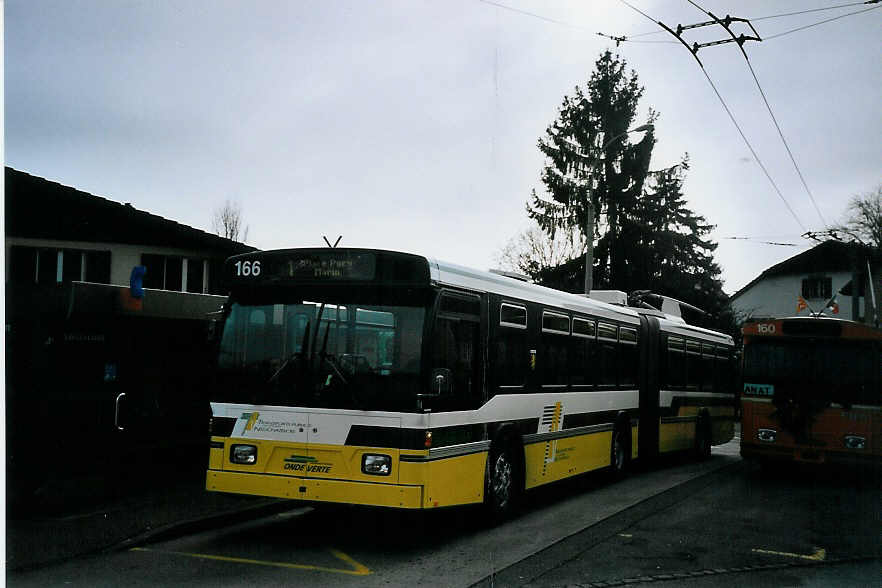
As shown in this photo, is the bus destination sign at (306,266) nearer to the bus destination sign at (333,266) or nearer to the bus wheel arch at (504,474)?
the bus destination sign at (333,266)

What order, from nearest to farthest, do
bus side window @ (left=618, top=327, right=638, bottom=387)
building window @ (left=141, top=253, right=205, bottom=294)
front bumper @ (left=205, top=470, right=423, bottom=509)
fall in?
front bumper @ (left=205, top=470, right=423, bottom=509)
bus side window @ (left=618, top=327, right=638, bottom=387)
building window @ (left=141, top=253, right=205, bottom=294)

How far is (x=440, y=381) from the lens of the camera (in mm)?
8219

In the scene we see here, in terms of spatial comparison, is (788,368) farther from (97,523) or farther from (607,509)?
(97,523)

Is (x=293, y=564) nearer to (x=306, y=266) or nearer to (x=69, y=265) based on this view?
(x=306, y=266)

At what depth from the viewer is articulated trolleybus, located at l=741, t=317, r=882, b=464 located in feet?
45.7

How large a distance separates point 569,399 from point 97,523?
6.11 meters

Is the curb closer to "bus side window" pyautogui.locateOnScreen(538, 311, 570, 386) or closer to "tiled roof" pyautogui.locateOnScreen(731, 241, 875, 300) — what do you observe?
"bus side window" pyautogui.locateOnScreen(538, 311, 570, 386)

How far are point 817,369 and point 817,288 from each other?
4206 cm

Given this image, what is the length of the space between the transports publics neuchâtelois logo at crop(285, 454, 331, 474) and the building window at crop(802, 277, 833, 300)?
4633cm

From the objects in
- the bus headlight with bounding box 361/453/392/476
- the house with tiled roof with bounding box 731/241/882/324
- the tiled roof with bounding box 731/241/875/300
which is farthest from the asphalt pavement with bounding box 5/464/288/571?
the tiled roof with bounding box 731/241/875/300

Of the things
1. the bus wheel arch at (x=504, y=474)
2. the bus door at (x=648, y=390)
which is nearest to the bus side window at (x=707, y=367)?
the bus door at (x=648, y=390)

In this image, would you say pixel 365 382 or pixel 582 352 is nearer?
pixel 365 382

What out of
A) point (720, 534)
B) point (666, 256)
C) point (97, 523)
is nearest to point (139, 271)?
point (97, 523)

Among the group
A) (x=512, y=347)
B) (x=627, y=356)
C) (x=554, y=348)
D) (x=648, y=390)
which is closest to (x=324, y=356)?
(x=512, y=347)
